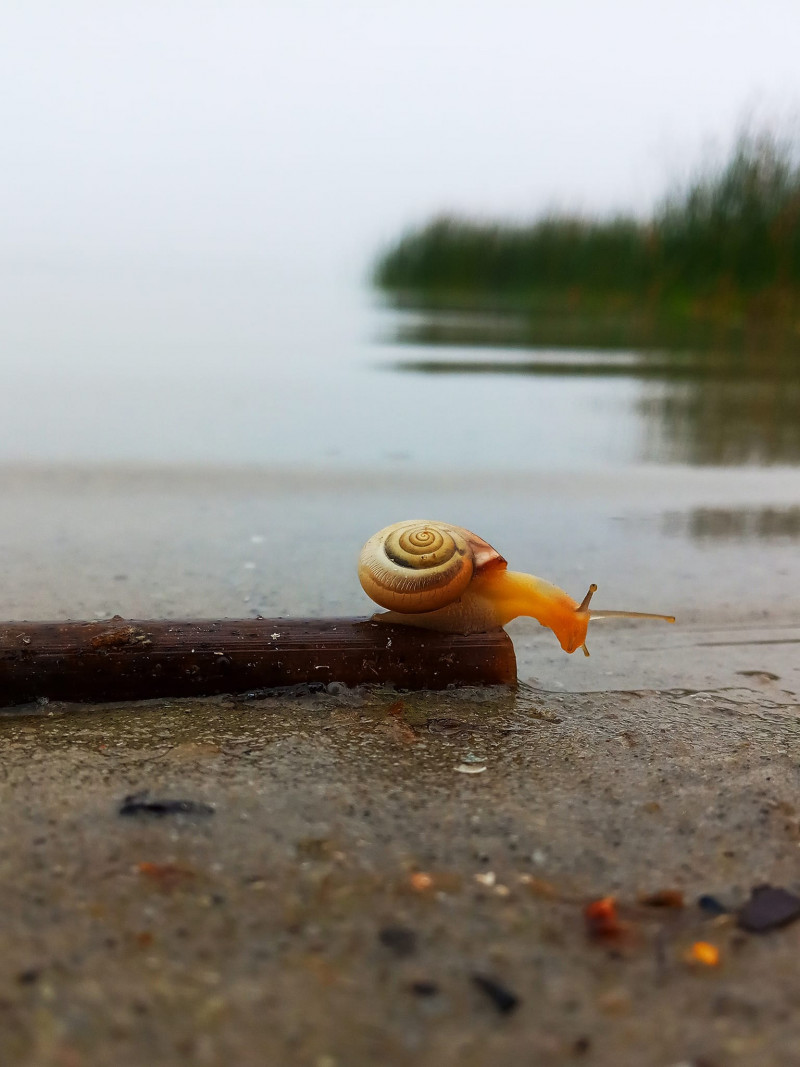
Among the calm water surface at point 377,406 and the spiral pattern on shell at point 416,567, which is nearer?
the spiral pattern on shell at point 416,567

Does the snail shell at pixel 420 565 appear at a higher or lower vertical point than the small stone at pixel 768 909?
higher

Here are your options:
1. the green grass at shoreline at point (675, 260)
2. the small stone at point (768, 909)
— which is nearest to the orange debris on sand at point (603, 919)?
the small stone at point (768, 909)

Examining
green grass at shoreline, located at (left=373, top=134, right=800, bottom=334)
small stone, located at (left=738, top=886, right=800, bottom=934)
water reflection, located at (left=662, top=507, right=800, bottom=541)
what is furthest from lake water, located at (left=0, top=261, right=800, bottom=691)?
green grass at shoreline, located at (left=373, top=134, right=800, bottom=334)

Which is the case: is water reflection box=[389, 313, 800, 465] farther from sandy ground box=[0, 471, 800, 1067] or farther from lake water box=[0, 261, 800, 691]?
sandy ground box=[0, 471, 800, 1067]

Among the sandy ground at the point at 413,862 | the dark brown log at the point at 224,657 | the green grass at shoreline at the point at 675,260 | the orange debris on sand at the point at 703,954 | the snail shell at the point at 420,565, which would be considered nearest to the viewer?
the sandy ground at the point at 413,862

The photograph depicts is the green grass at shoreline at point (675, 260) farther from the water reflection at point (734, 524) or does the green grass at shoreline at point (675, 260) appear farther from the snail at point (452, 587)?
the snail at point (452, 587)

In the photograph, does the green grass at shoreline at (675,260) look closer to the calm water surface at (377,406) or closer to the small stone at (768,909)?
the calm water surface at (377,406)

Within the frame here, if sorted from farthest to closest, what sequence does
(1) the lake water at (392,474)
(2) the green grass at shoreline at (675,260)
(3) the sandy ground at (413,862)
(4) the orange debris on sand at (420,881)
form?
(2) the green grass at shoreline at (675,260)
(1) the lake water at (392,474)
(4) the orange debris on sand at (420,881)
(3) the sandy ground at (413,862)

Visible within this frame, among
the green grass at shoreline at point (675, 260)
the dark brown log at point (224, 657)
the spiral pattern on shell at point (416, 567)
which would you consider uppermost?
the green grass at shoreline at point (675, 260)

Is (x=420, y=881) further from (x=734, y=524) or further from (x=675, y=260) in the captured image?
(x=675, y=260)
